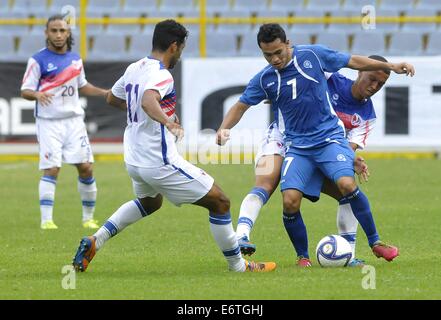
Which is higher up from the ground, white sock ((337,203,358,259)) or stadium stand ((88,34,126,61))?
stadium stand ((88,34,126,61))

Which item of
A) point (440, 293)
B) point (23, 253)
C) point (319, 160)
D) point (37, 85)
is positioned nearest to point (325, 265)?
point (319, 160)

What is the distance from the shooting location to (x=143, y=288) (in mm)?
7789

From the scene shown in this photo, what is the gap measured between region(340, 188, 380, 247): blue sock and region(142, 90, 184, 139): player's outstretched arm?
176 centimetres

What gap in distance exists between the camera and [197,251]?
10.2m

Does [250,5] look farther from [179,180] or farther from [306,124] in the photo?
[179,180]

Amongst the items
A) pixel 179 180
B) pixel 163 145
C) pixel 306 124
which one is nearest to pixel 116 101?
pixel 163 145

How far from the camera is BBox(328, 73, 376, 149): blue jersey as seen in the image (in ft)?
31.2

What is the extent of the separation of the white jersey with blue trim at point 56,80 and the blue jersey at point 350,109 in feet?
13.2

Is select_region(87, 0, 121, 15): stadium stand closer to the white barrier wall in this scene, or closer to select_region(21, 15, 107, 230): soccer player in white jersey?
the white barrier wall

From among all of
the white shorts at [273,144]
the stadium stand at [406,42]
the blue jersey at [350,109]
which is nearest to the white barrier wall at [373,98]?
the stadium stand at [406,42]

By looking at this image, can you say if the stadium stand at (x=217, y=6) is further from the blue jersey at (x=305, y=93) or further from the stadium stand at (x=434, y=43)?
the blue jersey at (x=305, y=93)

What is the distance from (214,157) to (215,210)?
12086 mm

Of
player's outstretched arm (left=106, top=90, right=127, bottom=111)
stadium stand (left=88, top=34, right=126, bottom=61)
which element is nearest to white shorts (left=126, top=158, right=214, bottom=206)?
player's outstretched arm (left=106, top=90, right=127, bottom=111)
